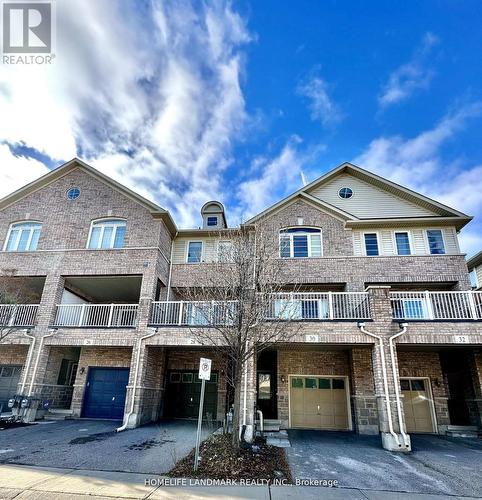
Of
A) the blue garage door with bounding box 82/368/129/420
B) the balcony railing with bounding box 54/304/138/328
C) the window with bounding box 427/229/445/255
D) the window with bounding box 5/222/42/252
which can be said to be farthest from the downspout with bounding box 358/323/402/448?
the window with bounding box 5/222/42/252

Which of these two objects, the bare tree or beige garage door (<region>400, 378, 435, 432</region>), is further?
beige garage door (<region>400, 378, 435, 432</region>)

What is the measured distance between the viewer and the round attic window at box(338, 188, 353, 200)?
16531 millimetres

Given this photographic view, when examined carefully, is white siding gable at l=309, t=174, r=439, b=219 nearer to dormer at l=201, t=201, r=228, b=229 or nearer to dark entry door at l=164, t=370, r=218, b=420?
dormer at l=201, t=201, r=228, b=229

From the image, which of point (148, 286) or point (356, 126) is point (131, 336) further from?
point (356, 126)

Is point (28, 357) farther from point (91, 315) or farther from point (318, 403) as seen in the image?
point (318, 403)

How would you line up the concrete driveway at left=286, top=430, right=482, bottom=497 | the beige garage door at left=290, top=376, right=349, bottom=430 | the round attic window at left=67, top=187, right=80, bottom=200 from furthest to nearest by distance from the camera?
the round attic window at left=67, top=187, right=80, bottom=200
the beige garage door at left=290, top=376, right=349, bottom=430
the concrete driveway at left=286, top=430, right=482, bottom=497

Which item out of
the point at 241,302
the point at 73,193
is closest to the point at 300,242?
the point at 241,302

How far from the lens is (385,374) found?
1046 centimetres

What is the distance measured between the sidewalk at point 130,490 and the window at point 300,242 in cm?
1008

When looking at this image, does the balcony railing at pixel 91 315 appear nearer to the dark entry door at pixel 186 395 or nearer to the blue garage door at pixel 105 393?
the blue garage door at pixel 105 393

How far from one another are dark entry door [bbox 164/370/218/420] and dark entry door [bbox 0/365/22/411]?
7.33 metres

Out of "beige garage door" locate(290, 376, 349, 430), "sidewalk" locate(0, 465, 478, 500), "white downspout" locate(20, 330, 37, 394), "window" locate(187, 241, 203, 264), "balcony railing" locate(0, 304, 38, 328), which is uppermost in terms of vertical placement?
"window" locate(187, 241, 203, 264)

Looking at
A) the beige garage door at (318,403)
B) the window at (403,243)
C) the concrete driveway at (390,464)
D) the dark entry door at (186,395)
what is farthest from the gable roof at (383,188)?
the concrete driveway at (390,464)

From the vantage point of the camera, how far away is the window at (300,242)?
594 inches
